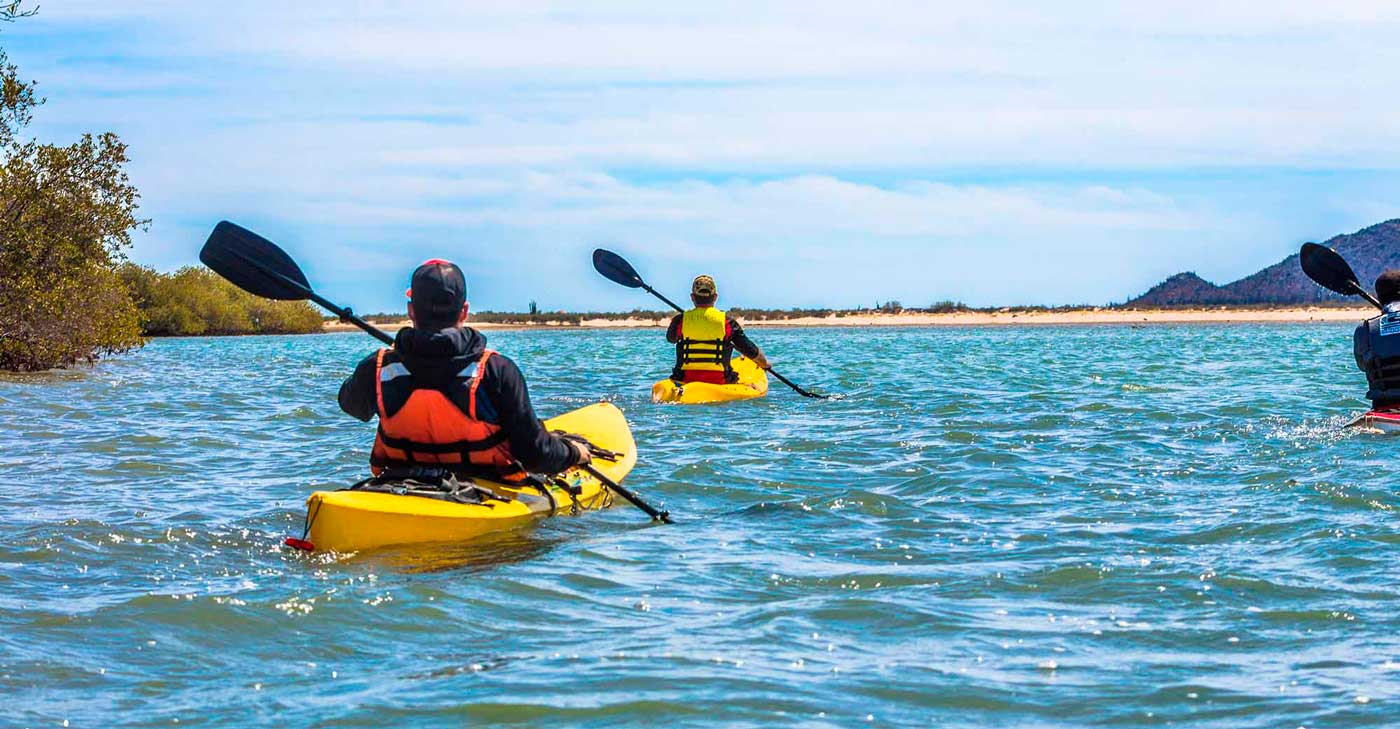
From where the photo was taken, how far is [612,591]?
5730 mm

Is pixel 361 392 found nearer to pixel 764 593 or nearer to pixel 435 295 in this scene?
pixel 435 295

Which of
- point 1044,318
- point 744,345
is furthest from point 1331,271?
point 1044,318

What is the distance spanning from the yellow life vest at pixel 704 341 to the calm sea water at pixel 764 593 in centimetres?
296

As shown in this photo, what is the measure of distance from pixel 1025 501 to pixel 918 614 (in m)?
3.08

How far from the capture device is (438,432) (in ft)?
21.7

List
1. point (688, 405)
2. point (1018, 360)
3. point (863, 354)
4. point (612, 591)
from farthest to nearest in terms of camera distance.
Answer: point (863, 354) < point (1018, 360) < point (688, 405) < point (612, 591)

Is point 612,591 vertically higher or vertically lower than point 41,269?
lower

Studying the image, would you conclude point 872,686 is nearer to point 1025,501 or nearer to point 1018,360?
point 1025,501

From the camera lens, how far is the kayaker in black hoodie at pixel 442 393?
6.40 m

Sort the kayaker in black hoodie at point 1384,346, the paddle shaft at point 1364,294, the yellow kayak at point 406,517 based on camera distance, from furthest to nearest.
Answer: the paddle shaft at point 1364,294, the kayaker in black hoodie at point 1384,346, the yellow kayak at point 406,517

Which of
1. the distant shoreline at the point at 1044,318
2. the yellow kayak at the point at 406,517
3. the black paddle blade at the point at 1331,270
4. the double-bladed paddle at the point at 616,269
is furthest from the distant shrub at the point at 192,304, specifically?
the yellow kayak at the point at 406,517

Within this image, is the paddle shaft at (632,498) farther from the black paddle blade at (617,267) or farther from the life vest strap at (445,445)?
the black paddle blade at (617,267)

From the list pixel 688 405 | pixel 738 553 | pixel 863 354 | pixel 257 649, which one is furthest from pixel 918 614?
pixel 863 354

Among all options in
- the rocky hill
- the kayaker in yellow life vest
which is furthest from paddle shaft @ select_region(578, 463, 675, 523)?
the rocky hill
